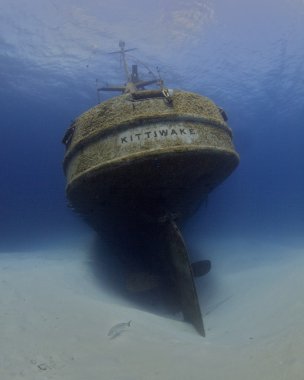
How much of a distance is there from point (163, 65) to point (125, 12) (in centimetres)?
309

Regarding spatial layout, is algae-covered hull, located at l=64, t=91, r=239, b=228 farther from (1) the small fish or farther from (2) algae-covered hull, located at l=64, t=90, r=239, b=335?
(1) the small fish

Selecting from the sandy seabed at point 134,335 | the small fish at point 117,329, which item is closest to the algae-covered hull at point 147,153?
the sandy seabed at point 134,335

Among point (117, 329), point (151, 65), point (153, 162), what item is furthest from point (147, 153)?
point (151, 65)

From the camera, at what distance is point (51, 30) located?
13953 millimetres

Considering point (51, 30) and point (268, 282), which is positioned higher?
point (51, 30)

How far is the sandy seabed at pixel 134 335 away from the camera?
267 centimetres

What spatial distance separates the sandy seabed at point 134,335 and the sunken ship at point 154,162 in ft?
2.90

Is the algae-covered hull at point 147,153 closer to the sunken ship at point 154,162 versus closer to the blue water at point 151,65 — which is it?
the sunken ship at point 154,162

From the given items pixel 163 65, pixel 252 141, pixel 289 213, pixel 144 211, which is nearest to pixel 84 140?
pixel 144 211

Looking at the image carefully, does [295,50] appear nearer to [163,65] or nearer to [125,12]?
[163,65]

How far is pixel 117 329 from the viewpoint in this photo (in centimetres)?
389

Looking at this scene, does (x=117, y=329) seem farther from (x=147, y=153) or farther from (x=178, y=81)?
(x=178, y=81)

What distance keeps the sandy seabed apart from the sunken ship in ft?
2.90

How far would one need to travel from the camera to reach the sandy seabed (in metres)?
2.67
